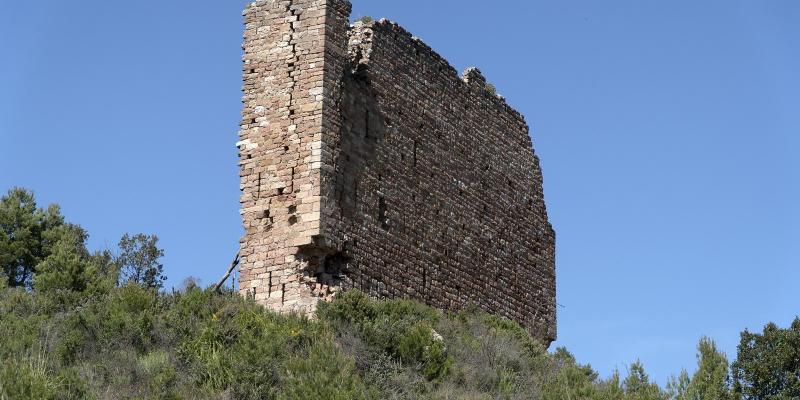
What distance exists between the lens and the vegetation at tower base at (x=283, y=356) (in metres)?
16.7

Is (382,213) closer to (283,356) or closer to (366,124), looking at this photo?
(366,124)

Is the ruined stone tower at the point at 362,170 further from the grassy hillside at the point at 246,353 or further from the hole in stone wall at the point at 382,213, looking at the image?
the grassy hillside at the point at 246,353

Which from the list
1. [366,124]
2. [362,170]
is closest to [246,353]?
[362,170]

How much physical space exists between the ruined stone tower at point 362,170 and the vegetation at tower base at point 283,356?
728 millimetres

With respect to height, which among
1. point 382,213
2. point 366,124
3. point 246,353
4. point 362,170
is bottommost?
point 246,353

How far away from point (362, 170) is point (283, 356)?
4.10m

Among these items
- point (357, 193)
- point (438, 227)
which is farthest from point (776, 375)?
point (357, 193)

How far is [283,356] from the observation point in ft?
57.8

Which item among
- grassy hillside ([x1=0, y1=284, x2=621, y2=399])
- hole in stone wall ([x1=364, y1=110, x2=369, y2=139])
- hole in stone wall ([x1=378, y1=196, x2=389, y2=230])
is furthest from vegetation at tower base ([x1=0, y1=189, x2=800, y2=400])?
hole in stone wall ([x1=364, y1=110, x2=369, y2=139])

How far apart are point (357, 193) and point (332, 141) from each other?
2.87 feet

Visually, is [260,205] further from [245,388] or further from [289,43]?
[245,388]

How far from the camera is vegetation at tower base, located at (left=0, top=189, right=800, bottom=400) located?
16703 mm

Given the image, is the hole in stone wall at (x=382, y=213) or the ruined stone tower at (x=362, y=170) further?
the hole in stone wall at (x=382, y=213)

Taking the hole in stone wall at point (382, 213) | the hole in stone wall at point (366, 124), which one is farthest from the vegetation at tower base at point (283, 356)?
the hole in stone wall at point (366, 124)
